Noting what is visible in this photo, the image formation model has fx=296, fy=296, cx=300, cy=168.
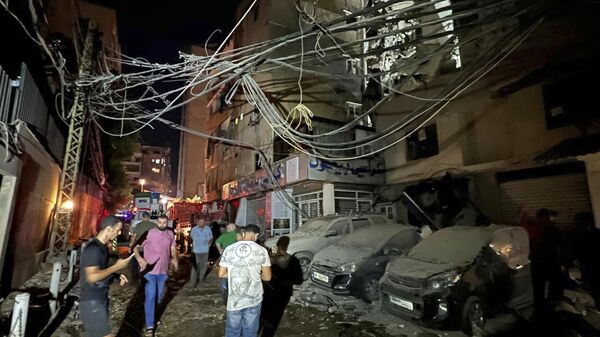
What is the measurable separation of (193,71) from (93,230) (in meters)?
23.0

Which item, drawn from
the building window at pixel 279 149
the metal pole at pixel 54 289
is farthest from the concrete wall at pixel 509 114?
the metal pole at pixel 54 289

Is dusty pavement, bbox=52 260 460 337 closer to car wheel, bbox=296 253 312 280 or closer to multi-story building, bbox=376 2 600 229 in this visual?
car wheel, bbox=296 253 312 280

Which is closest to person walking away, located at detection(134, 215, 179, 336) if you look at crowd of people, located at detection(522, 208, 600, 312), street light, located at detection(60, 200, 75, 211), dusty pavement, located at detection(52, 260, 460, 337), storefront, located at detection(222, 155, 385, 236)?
dusty pavement, located at detection(52, 260, 460, 337)

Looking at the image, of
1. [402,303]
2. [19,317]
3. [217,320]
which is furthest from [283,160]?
[19,317]

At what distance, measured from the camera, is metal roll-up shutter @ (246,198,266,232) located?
17.8 meters

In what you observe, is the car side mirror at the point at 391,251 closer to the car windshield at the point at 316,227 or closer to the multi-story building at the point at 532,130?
the car windshield at the point at 316,227

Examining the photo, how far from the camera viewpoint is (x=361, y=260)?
22.5ft

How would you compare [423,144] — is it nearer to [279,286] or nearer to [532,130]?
[532,130]

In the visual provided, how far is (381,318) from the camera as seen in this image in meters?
5.73

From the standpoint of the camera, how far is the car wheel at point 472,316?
466 cm

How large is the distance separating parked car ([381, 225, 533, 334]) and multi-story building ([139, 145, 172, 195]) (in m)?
78.5

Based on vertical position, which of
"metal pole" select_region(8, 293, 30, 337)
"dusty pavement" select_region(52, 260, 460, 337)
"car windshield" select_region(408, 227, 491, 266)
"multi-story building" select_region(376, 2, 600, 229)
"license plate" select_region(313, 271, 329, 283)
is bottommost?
"dusty pavement" select_region(52, 260, 460, 337)

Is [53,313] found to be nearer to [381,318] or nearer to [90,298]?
[90,298]

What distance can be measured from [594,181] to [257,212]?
15067 mm
